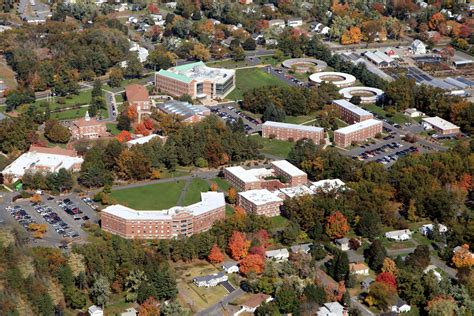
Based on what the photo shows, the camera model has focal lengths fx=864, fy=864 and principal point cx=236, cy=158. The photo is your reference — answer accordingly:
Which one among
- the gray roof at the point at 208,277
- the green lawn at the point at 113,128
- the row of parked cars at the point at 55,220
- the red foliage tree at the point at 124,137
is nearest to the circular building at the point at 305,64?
the green lawn at the point at 113,128

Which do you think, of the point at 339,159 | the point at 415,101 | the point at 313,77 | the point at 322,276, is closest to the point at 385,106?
the point at 415,101

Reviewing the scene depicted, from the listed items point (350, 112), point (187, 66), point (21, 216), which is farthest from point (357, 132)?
point (21, 216)

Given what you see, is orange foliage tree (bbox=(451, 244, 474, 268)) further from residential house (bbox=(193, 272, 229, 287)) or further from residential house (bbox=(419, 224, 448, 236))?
residential house (bbox=(193, 272, 229, 287))

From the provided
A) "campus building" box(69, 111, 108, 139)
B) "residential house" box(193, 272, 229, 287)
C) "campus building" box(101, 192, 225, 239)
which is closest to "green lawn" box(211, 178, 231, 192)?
"campus building" box(101, 192, 225, 239)

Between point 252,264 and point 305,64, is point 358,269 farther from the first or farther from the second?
point 305,64

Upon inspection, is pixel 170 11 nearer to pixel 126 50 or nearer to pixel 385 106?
pixel 126 50
